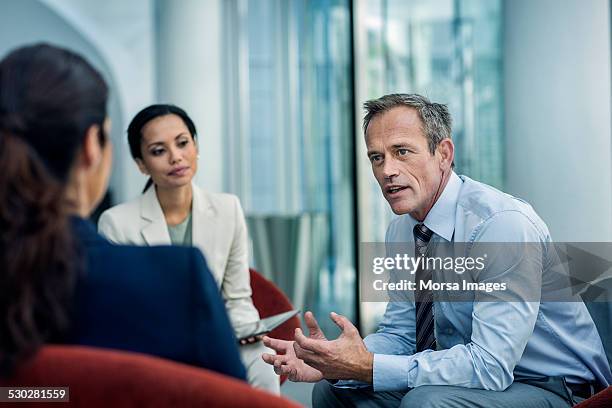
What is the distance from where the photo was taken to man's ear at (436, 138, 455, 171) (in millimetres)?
2109

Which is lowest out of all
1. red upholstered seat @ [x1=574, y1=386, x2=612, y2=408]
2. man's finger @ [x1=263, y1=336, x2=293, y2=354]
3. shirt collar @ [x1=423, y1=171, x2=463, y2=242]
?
red upholstered seat @ [x1=574, y1=386, x2=612, y2=408]

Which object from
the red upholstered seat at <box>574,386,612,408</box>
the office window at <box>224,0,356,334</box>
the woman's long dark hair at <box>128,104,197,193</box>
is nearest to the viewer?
the red upholstered seat at <box>574,386,612,408</box>

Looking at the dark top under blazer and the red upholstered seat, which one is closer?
the dark top under blazer

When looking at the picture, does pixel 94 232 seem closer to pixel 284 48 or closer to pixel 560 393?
pixel 560 393

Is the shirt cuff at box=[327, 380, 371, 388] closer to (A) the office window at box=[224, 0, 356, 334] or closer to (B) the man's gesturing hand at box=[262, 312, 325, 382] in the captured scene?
(B) the man's gesturing hand at box=[262, 312, 325, 382]

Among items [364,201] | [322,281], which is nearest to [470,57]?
[364,201]

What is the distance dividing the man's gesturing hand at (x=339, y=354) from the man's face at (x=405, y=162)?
43 cm

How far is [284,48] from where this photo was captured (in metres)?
4.98

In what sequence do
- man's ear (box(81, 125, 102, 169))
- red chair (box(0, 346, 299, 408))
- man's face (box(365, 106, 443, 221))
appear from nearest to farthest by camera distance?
red chair (box(0, 346, 299, 408))
man's ear (box(81, 125, 102, 169))
man's face (box(365, 106, 443, 221))

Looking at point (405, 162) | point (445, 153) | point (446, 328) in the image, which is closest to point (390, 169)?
point (405, 162)

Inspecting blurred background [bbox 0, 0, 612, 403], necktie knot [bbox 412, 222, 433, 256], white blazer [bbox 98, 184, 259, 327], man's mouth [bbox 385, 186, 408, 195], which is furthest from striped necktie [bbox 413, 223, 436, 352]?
blurred background [bbox 0, 0, 612, 403]

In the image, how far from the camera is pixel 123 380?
0.97 m

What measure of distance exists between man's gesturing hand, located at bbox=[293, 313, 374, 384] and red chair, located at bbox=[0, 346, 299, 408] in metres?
0.76

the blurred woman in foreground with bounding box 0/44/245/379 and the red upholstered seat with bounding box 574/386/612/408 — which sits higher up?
the blurred woman in foreground with bounding box 0/44/245/379
